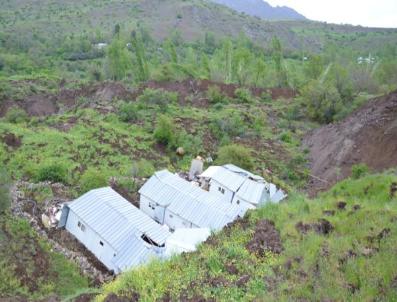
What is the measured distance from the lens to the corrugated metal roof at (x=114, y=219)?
588 inches

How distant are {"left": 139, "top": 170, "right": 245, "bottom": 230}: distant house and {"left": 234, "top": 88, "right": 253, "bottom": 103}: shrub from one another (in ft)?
76.8

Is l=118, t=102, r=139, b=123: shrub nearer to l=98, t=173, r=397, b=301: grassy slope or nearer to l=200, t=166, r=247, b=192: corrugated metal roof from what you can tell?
l=200, t=166, r=247, b=192: corrugated metal roof

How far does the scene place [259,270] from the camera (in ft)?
23.7

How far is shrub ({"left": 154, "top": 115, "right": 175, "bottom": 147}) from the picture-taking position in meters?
27.0

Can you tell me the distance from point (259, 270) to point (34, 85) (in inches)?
1686

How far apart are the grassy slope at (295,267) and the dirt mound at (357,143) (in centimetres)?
1391

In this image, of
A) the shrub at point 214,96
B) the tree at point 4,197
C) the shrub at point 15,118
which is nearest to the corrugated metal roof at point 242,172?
the tree at point 4,197

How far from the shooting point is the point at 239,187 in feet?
67.2

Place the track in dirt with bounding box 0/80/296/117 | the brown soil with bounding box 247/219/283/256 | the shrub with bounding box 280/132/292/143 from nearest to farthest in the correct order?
the brown soil with bounding box 247/219/283/256
the shrub with bounding box 280/132/292/143
the track in dirt with bounding box 0/80/296/117

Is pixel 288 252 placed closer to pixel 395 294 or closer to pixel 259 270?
pixel 259 270

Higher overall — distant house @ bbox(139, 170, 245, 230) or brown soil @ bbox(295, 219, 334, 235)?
brown soil @ bbox(295, 219, 334, 235)

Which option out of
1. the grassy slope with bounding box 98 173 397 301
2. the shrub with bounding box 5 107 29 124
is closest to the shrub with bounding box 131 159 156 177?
the shrub with bounding box 5 107 29 124

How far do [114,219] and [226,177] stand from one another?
295 inches

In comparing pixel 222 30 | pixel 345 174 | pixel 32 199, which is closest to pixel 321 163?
pixel 345 174
